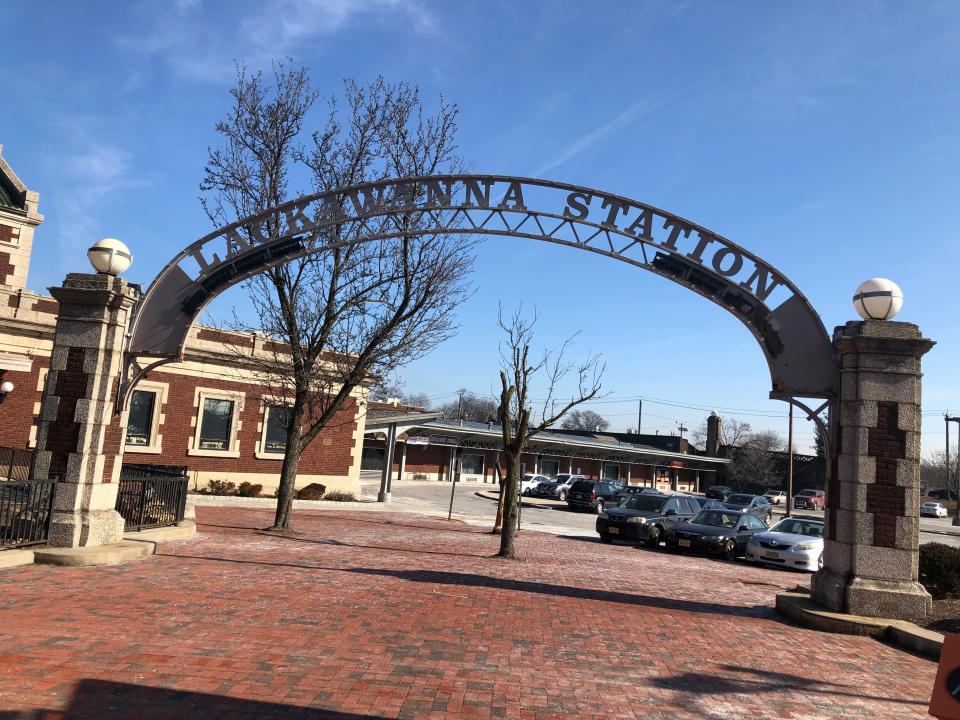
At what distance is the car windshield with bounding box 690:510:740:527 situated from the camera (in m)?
19.3

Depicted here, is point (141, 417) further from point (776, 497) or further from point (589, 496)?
point (776, 497)

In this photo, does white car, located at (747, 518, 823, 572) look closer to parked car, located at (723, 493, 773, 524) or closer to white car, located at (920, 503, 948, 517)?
parked car, located at (723, 493, 773, 524)

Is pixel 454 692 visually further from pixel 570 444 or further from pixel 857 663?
pixel 570 444

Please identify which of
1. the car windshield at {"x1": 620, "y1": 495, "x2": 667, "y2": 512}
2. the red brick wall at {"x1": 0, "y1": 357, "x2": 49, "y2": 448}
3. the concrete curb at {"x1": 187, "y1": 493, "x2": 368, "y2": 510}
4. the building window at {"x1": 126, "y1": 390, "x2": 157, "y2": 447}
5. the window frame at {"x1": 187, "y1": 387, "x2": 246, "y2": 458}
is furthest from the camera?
the window frame at {"x1": 187, "y1": 387, "x2": 246, "y2": 458}

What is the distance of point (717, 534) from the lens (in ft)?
59.6

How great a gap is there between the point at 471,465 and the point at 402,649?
44.5 meters

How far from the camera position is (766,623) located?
29.5 feet

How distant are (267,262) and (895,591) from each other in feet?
32.5

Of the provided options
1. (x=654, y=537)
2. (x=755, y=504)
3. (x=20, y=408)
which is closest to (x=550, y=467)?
(x=755, y=504)

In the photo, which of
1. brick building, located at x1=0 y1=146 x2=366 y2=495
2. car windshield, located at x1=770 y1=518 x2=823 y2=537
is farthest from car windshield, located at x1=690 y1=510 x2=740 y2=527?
brick building, located at x1=0 y1=146 x2=366 y2=495

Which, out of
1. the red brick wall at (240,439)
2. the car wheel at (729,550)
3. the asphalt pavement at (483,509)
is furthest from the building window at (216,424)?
the car wheel at (729,550)

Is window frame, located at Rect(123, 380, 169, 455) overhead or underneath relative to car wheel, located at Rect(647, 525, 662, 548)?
overhead

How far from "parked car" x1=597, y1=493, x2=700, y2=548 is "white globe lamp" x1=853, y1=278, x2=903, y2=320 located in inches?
436

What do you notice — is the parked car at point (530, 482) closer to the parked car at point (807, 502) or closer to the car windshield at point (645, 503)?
the car windshield at point (645, 503)
